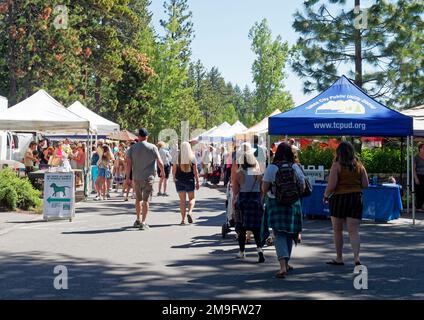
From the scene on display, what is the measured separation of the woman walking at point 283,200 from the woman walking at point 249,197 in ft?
2.84

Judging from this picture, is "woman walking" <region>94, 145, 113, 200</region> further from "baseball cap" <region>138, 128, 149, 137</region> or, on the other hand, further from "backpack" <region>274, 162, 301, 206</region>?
"backpack" <region>274, 162, 301, 206</region>

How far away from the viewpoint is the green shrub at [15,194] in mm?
15680

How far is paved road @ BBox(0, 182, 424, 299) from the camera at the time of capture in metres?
7.16

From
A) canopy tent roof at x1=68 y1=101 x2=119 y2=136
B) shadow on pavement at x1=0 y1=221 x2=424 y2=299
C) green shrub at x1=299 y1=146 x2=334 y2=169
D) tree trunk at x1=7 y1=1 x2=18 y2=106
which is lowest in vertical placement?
shadow on pavement at x1=0 y1=221 x2=424 y2=299

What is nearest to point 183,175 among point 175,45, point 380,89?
point 380,89

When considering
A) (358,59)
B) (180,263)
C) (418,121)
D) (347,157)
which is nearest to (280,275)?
(180,263)

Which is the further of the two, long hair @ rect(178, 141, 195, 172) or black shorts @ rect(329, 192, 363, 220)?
long hair @ rect(178, 141, 195, 172)

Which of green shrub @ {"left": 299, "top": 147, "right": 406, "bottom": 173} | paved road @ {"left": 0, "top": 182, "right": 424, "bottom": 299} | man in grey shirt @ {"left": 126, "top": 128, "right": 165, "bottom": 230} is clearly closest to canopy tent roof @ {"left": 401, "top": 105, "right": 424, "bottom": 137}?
green shrub @ {"left": 299, "top": 147, "right": 406, "bottom": 173}

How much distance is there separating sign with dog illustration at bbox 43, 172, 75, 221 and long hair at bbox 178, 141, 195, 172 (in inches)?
104

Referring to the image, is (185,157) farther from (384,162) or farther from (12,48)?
(12,48)

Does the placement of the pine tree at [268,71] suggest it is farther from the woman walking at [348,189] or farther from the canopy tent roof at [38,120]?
the woman walking at [348,189]

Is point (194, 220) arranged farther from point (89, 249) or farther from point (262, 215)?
point (262, 215)

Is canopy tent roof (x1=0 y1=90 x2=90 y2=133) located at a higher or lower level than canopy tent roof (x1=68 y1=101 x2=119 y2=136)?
lower
